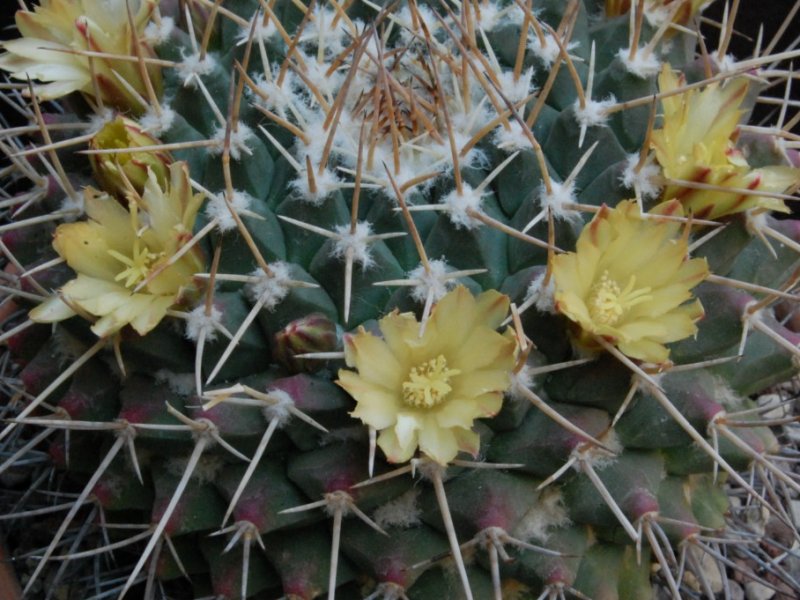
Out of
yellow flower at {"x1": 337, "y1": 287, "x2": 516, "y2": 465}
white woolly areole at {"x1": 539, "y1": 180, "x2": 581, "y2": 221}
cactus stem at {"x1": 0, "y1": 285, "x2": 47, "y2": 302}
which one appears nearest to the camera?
yellow flower at {"x1": 337, "y1": 287, "x2": 516, "y2": 465}

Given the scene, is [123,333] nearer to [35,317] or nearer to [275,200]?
[35,317]

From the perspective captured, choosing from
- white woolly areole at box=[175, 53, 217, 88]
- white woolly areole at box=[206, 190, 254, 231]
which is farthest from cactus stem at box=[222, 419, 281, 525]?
white woolly areole at box=[175, 53, 217, 88]

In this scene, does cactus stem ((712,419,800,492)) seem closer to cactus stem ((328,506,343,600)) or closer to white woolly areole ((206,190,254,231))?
cactus stem ((328,506,343,600))

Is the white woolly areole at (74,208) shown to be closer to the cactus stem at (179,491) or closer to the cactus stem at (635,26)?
the cactus stem at (179,491)

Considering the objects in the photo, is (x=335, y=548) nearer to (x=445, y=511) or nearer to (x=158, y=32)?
(x=445, y=511)

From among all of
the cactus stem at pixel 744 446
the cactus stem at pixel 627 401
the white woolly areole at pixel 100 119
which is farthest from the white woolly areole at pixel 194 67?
the cactus stem at pixel 744 446

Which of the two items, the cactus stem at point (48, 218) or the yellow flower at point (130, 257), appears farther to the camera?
the cactus stem at point (48, 218)
